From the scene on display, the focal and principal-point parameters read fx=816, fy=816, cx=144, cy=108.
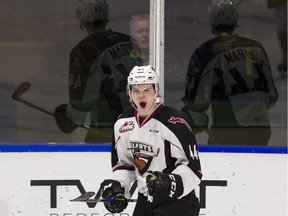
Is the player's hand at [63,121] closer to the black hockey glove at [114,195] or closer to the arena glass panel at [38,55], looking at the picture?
the arena glass panel at [38,55]

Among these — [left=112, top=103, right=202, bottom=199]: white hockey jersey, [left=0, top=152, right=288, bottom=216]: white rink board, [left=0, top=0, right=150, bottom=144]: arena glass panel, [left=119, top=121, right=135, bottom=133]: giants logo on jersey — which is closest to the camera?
[left=112, top=103, right=202, bottom=199]: white hockey jersey

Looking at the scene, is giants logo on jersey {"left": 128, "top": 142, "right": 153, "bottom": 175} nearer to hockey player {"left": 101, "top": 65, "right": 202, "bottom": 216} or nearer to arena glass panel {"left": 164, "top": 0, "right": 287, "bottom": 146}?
hockey player {"left": 101, "top": 65, "right": 202, "bottom": 216}

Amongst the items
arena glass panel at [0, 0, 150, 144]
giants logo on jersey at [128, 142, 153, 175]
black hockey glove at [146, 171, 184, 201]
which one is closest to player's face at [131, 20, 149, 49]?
arena glass panel at [0, 0, 150, 144]

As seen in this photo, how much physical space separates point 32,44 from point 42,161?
638 mm

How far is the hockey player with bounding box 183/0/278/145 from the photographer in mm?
4465

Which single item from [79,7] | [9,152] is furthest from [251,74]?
[9,152]

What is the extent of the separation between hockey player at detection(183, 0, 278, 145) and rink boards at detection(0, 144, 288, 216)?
0.19m

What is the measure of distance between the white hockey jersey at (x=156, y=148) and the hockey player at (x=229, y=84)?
3.61 feet

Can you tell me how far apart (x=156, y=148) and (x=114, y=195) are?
256mm

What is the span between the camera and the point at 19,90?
4.46 metres

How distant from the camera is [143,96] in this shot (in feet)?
10.7

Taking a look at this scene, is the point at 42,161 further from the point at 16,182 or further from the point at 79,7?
the point at 79,7

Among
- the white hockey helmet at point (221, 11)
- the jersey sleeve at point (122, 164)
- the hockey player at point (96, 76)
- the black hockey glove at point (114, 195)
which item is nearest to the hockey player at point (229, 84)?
the white hockey helmet at point (221, 11)

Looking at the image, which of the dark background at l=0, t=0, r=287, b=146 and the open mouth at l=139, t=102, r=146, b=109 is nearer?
the open mouth at l=139, t=102, r=146, b=109
